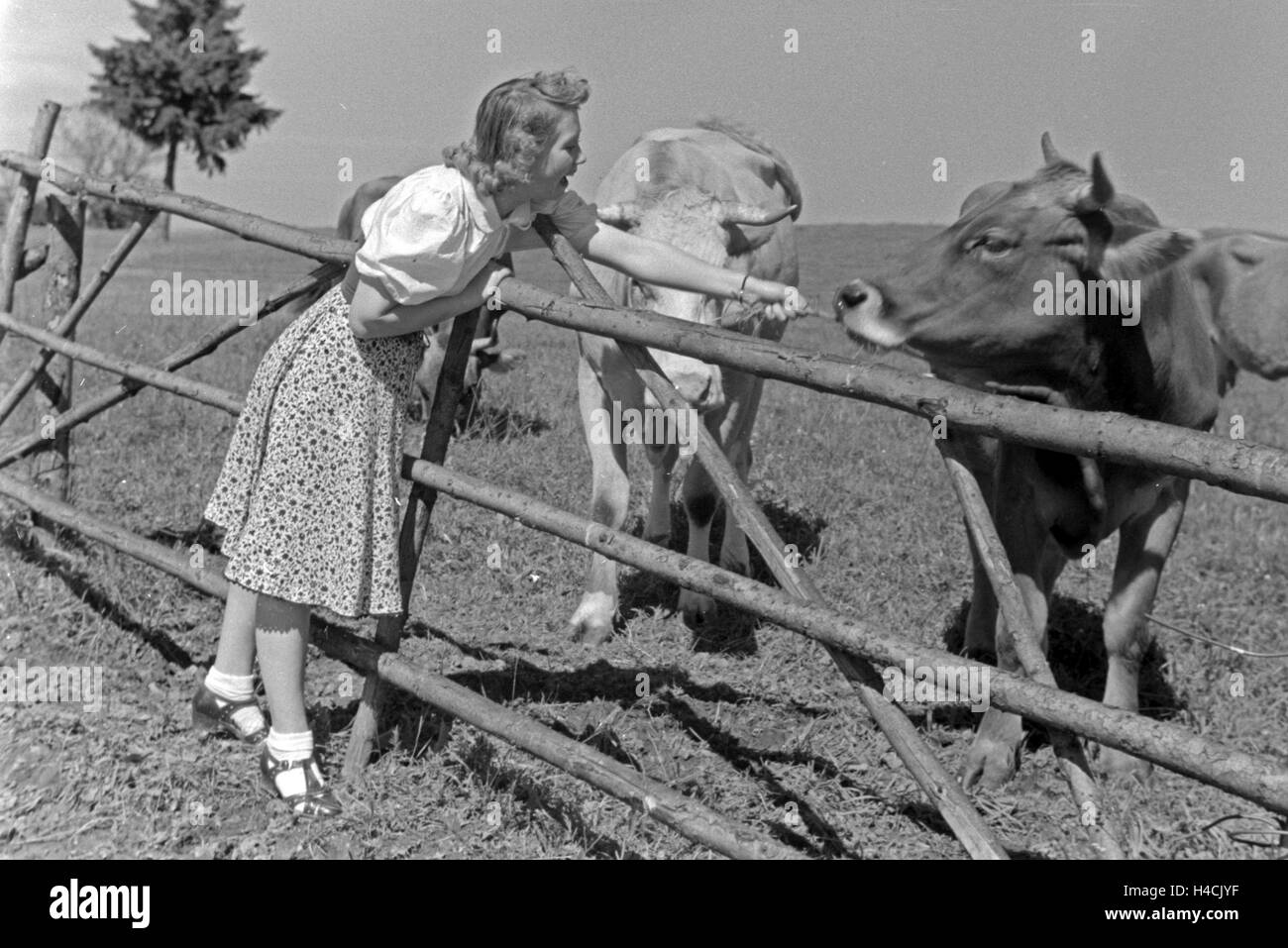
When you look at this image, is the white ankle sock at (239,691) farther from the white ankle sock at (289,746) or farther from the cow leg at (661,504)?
the cow leg at (661,504)

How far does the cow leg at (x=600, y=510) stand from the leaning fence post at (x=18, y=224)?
265 centimetres

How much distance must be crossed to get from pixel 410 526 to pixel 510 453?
13.3 ft

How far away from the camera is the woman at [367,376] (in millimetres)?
3059

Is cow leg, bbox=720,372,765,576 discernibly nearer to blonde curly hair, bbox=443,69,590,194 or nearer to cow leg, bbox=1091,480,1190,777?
cow leg, bbox=1091,480,1190,777

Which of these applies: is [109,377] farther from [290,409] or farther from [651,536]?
[290,409]

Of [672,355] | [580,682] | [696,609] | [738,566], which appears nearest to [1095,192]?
[672,355]

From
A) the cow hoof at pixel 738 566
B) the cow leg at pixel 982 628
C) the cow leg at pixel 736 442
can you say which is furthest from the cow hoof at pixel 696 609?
the cow leg at pixel 982 628

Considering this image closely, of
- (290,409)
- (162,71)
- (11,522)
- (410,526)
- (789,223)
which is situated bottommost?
(11,522)

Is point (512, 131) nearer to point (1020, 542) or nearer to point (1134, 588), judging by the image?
point (1020, 542)

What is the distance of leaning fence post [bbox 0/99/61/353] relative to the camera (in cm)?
570

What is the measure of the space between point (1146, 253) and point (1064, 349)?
345 millimetres

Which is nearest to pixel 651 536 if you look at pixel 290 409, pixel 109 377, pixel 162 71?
pixel 290 409
